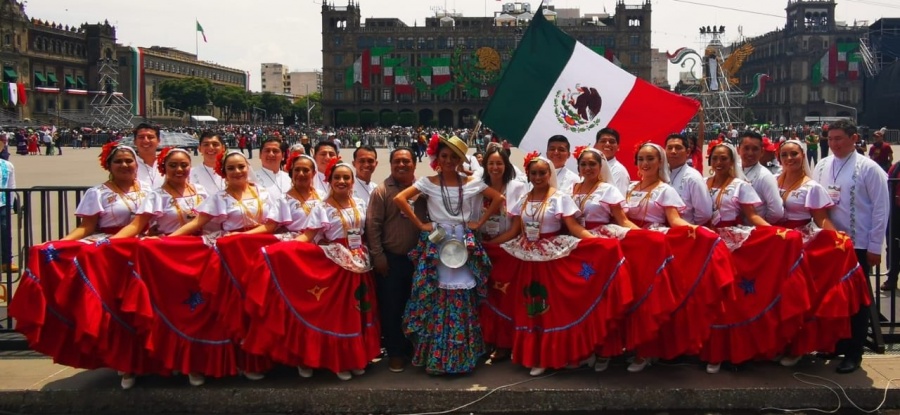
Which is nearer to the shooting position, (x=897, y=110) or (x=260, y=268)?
(x=260, y=268)

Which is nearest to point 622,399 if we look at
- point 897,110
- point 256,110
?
point 897,110

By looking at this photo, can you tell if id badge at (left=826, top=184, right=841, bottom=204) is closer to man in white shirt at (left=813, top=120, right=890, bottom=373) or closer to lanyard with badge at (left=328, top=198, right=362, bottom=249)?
man in white shirt at (left=813, top=120, right=890, bottom=373)

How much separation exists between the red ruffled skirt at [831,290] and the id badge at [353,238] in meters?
2.92

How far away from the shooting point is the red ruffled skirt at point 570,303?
4723 millimetres

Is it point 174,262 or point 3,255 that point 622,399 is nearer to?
point 174,262

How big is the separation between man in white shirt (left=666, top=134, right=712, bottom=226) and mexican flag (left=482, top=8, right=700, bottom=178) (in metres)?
2.64

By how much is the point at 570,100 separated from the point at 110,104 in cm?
8859

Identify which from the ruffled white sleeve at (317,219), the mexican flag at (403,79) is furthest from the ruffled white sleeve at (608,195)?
the mexican flag at (403,79)

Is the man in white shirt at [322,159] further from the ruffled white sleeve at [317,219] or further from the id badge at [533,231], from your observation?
the id badge at [533,231]

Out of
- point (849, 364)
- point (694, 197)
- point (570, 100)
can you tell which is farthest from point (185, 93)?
point (849, 364)

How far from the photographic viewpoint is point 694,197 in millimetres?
5133

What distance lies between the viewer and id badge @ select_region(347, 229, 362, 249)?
4.93 metres

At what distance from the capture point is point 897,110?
1913 inches

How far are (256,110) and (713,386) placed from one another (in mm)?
120993
